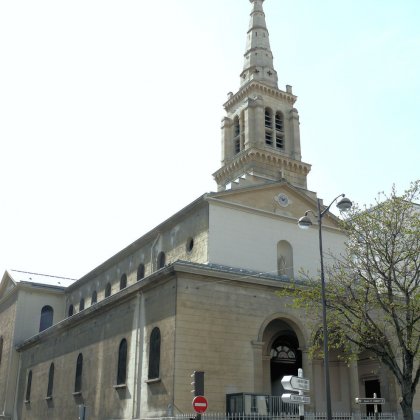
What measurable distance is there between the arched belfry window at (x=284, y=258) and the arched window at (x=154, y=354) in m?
9.27

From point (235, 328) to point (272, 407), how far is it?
389 centimetres

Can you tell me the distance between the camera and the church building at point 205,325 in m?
24.6

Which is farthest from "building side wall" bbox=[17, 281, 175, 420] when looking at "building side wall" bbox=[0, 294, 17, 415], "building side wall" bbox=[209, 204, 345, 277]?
"building side wall" bbox=[209, 204, 345, 277]

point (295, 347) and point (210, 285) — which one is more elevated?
→ point (210, 285)

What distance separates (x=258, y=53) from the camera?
52.0m

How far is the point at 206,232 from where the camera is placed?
1199 inches

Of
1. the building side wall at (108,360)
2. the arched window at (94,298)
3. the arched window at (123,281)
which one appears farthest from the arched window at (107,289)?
the building side wall at (108,360)

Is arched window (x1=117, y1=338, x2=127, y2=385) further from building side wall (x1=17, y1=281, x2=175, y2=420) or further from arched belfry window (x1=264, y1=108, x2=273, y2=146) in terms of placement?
arched belfry window (x1=264, y1=108, x2=273, y2=146)

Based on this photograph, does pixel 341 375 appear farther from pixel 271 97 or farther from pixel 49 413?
pixel 271 97

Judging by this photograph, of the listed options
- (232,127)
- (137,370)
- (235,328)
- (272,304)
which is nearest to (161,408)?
(137,370)

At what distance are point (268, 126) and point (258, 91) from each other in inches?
131

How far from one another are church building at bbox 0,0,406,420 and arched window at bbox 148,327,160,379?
0.05m

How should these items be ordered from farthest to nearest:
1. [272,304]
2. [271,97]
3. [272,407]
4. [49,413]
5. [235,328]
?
[271,97]
[49,413]
[272,304]
[235,328]
[272,407]

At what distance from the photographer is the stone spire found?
5066 cm
